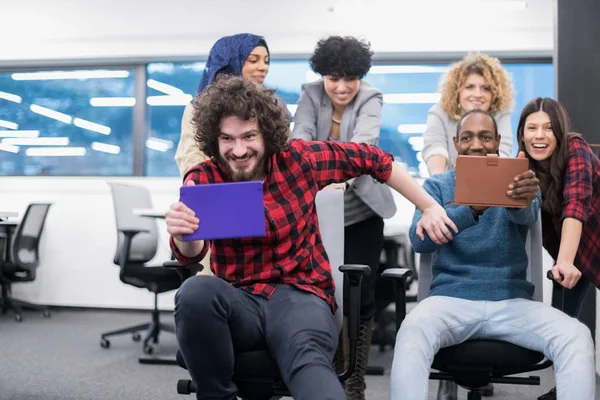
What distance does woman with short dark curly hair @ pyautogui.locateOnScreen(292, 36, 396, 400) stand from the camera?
89.6 inches

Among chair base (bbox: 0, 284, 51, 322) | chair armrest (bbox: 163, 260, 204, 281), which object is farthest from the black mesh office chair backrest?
chair armrest (bbox: 163, 260, 204, 281)

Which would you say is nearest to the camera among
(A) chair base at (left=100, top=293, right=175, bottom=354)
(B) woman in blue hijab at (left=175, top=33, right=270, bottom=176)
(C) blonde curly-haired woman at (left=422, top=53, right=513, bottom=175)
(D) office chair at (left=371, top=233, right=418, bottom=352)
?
(B) woman in blue hijab at (left=175, top=33, right=270, bottom=176)

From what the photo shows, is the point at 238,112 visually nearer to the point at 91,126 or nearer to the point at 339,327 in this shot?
the point at 339,327

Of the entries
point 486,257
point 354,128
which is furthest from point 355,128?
point 486,257

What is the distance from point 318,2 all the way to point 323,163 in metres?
3.84

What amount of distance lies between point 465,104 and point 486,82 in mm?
119

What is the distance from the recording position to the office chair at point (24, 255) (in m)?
5.02

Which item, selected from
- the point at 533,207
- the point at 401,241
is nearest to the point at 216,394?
the point at 533,207

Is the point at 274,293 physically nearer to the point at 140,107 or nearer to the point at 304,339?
the point at 304,339

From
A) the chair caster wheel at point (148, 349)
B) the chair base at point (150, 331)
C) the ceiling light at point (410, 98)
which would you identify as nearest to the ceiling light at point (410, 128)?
the ceiling light at point (410, 98)

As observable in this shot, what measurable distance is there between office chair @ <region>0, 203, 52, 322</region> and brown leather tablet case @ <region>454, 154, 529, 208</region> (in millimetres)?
4176

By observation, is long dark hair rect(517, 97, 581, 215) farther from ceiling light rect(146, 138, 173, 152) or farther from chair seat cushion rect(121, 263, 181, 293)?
ceiling light rect(146, 138, 173, 152)

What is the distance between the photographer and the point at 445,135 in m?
2.51

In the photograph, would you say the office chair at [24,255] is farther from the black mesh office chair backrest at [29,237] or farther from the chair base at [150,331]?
the chair base at [150,331]
